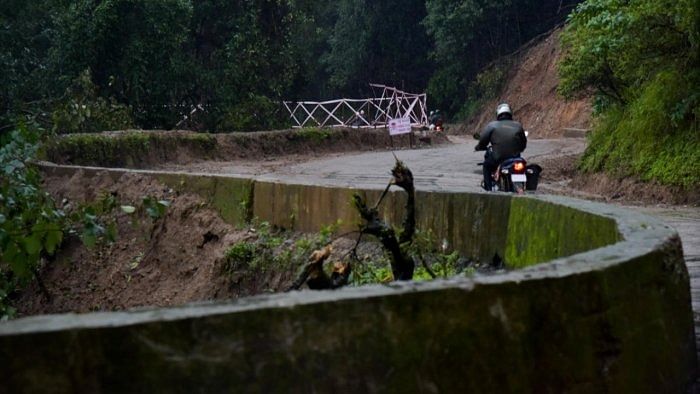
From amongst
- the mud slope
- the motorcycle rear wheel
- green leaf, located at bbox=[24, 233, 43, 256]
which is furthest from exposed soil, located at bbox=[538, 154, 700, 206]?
the mud slope

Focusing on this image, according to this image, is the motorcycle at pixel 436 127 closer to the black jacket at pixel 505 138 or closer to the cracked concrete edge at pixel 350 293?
the black jacket at pixel 505 138

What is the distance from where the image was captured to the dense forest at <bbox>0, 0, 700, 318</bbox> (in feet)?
38.5

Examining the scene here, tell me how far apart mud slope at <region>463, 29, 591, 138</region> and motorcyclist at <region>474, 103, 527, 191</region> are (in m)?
23.4

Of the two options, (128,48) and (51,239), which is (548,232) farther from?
(128,48)

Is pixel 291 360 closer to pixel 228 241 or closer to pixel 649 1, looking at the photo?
pixel 228 241

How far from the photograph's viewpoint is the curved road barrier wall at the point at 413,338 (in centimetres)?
245

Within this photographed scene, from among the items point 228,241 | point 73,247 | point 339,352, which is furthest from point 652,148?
point 339,352

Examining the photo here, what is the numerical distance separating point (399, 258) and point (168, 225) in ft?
18.8

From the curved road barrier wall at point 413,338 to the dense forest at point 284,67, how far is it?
12.1 feet

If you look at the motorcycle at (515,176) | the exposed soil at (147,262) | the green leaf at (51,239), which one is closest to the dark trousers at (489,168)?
the motorcycle at (515,176)

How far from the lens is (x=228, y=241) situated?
970 centimetres

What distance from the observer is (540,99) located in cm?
3997

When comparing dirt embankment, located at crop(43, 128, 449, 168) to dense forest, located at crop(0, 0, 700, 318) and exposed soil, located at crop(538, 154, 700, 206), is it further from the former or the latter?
exposed soil, located at crop(538, 154, 700, 206)

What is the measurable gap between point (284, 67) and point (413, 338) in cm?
3080
